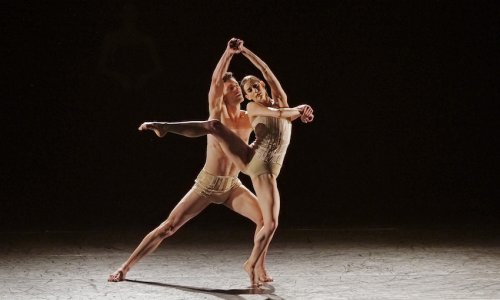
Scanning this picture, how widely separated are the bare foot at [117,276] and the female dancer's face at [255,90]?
1566mm

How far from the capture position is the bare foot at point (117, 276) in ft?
16.1

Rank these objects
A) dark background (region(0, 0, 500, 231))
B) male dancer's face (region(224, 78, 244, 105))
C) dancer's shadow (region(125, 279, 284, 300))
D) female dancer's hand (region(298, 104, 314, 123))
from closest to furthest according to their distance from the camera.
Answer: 1. dancer's shadow (region(125, 279, 284, 300))
2. female dancer's hand (region(298, 104, 314, 123))
3. male dancer's face (region(224, 78, 244, 105))
4. dark background (region(0, 0, 500, 231))

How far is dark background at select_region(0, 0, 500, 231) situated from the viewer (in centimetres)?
844

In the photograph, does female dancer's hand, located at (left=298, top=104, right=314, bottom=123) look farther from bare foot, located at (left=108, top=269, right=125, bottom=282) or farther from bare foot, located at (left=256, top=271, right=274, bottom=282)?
bare foot, located at (left=108, top=269, right=125, bottom=282)

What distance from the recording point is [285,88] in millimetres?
8773

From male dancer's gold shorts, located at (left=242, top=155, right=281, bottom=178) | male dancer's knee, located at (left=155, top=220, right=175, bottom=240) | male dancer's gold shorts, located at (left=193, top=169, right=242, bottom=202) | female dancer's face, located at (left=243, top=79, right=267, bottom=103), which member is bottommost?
male dancer's knee, located at (left=155, top=220, right=175, bottom=240)

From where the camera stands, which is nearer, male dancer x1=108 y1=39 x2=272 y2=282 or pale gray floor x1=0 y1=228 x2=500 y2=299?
pale gray floor x1=0 y1=228 x2=500 y2=299

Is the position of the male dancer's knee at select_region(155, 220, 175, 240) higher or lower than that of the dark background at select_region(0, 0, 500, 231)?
lower

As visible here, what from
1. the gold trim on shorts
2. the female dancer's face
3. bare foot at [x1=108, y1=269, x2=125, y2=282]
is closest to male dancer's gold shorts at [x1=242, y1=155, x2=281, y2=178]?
the gold trim on shorts

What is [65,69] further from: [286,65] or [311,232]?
[311,232]

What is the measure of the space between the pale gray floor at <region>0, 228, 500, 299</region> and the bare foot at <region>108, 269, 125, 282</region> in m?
0.07

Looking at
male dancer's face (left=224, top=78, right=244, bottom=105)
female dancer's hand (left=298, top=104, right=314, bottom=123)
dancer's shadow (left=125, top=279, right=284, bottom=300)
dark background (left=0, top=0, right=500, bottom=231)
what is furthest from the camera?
dark background (left=0, top=0, right=500, bottom=231)

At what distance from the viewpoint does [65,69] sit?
857 cm

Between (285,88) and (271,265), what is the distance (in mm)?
3643
